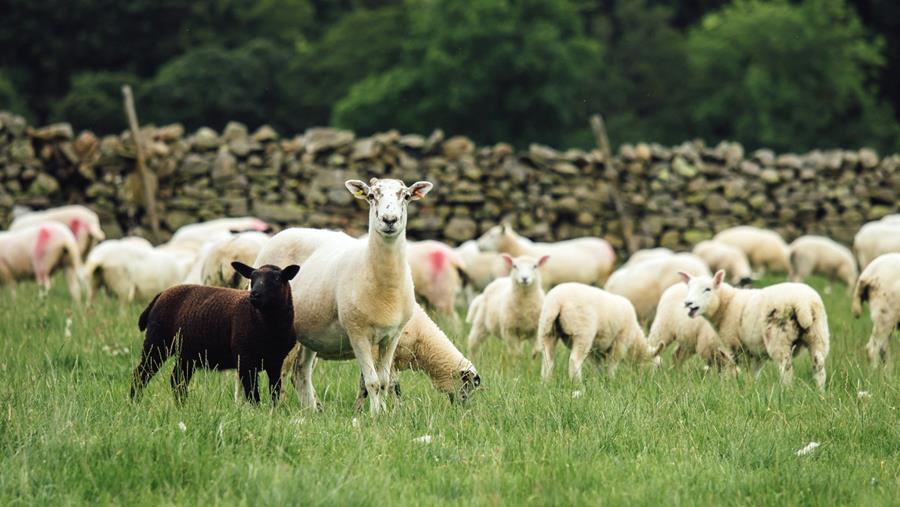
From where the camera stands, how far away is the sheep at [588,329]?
8.52 metres

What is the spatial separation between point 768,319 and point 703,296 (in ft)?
1.78

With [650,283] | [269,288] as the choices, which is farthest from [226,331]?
[650,283]

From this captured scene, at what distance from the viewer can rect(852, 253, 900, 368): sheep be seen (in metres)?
9.04

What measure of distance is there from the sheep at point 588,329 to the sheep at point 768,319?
1.75 ft

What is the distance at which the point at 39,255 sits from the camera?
13180mm

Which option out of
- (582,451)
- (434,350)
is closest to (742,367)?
(434,350)

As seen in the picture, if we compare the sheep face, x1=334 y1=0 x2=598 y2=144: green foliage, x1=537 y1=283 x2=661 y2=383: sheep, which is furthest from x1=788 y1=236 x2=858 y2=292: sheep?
x1=334 y1=0 x2=598 y2=144: green foliage

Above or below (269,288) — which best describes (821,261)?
below

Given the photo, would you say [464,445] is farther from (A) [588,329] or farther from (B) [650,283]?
(B) [650,283]

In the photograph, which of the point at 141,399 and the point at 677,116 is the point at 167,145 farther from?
the point at 677,116

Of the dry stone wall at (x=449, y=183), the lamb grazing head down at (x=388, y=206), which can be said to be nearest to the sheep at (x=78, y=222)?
the dry stone wall at (x=449, y=183)

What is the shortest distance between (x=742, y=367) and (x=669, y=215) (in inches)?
475

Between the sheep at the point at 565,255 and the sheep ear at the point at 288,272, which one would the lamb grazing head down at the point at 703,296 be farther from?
the sheep at the point at 565,255

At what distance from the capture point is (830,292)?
1622cm
